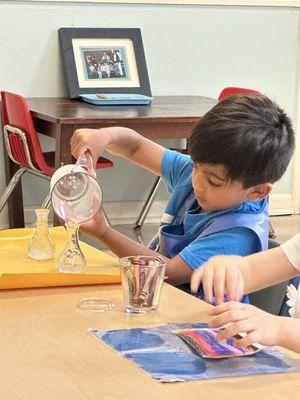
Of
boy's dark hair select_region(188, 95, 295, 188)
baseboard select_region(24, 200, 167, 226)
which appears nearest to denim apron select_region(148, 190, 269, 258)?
boy's dark hair select_region(188, 95, 295, 188)

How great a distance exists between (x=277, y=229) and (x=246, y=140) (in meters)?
3.27

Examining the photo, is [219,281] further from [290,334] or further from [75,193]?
[75,193]

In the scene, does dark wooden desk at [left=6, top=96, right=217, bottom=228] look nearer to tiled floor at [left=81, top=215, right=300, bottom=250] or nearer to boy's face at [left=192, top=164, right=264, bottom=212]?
tiled floor at [left=81, top=215, right=300, bottom=250]

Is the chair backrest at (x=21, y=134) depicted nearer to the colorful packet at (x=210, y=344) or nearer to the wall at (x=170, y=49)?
the wall at (x=170, y=49)

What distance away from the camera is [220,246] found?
1.97 m

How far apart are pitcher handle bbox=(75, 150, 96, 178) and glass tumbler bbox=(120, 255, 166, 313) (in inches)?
11.3

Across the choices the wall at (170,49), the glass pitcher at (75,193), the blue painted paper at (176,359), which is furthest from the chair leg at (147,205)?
the blue painted paper at (176,359)

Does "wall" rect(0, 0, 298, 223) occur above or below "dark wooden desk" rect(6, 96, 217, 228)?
above

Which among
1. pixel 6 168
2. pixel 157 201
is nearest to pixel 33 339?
pixel 6 168

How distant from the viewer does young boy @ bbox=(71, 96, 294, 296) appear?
1.91 metres

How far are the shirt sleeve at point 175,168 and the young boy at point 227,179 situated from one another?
0.22 metres

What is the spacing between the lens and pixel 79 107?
4.38m

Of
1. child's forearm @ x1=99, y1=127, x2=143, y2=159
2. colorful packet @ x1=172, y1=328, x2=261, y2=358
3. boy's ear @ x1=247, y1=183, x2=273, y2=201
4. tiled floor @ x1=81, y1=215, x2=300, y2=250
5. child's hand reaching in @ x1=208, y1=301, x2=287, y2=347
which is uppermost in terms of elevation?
child's forearm @ x1=99, y1=127, x2=143, y2=159

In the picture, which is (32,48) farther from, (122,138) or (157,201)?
(122,138)
